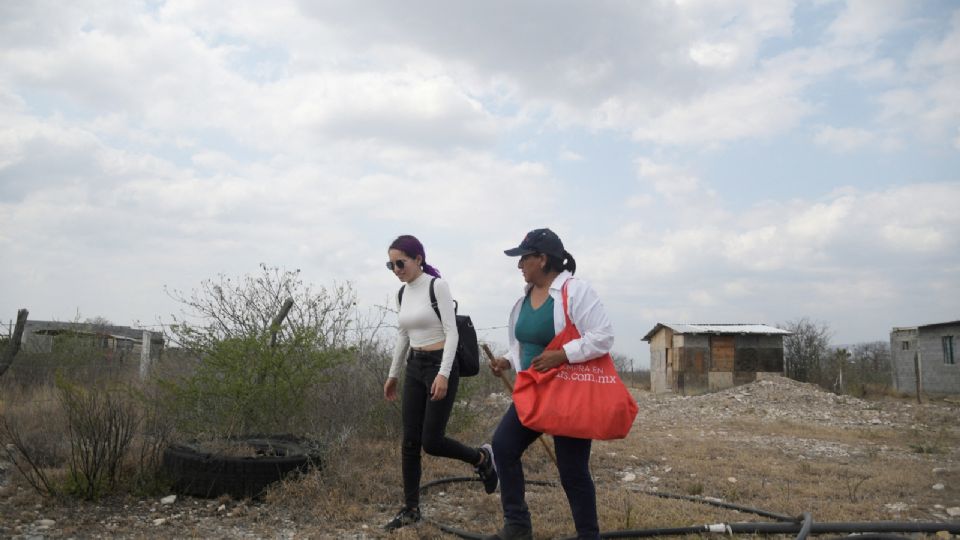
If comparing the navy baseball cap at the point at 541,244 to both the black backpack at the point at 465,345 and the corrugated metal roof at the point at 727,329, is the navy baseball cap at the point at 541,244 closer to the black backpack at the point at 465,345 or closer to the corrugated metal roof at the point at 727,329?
the black backpack at the point at 465,345

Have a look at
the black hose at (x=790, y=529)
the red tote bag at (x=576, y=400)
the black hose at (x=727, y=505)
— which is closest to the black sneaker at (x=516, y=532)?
the black hose at (x=790, y=529)

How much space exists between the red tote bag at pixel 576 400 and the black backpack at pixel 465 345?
105 cm

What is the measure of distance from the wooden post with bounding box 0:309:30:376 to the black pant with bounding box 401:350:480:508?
633 centimetres

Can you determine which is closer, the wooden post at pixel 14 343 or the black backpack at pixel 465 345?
the black backpack at pixel 465 345

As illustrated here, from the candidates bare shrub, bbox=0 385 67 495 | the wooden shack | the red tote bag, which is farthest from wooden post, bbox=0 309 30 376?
the wooden shack

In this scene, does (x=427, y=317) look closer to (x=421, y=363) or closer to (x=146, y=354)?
(x=421, y=363)

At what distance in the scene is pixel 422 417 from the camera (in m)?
4.50

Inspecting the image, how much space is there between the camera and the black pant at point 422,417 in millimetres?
4355

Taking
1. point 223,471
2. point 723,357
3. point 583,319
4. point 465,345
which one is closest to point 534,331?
point 583,319

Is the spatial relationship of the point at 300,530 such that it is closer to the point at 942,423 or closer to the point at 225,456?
the point at 225,456

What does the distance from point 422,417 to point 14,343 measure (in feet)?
22.2

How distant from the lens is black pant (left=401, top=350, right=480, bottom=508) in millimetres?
4355

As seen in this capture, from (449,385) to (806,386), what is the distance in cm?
2224

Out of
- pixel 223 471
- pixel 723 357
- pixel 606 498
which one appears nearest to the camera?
pixel 223 471
